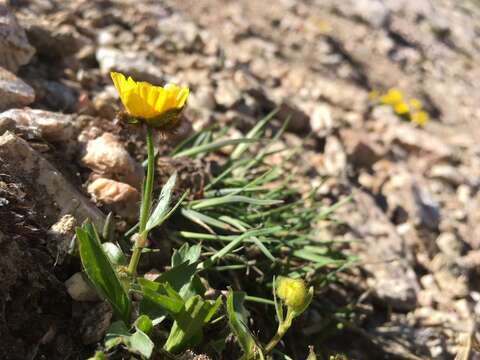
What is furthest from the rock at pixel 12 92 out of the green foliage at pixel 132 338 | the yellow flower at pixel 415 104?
the yellow flower at pixel 415 104

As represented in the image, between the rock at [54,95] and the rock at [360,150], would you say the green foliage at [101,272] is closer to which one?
the rock at [54,95]

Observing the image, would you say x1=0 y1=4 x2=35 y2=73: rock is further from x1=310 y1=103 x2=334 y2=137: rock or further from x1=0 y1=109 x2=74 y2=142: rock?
x1=310 y1=103 x2=334 y2=137: rock

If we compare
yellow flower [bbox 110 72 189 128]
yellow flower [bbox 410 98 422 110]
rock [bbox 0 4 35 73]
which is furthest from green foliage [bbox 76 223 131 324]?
yellow flower [bbox 410 98 422 110]

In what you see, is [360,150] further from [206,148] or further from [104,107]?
[104,107]

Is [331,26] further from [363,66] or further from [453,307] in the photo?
[453,307]

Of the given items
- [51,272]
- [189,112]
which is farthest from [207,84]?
[51,272]

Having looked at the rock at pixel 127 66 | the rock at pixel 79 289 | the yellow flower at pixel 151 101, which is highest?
the yellow flower at pixel 151 101
